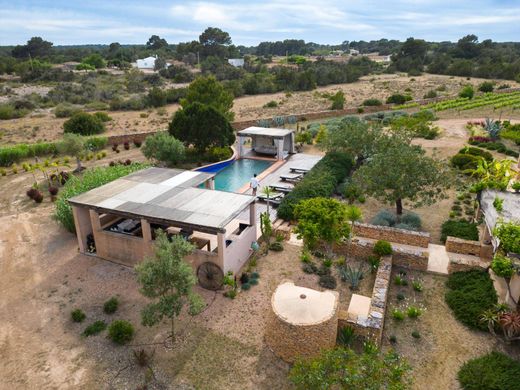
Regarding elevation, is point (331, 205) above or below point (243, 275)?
above

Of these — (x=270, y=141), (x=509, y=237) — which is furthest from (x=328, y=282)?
(x=270, y=141)

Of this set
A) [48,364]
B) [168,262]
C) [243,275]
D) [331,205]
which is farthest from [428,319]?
[48,364]

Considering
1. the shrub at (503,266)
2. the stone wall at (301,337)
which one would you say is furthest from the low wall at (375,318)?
the shrub at (503,266)

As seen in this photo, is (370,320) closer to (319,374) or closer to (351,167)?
(319,374)

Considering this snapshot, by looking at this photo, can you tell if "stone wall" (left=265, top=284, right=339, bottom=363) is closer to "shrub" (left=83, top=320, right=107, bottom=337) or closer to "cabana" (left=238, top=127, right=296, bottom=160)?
"shrub" (left=83, top=320, right=107, bottom=337)

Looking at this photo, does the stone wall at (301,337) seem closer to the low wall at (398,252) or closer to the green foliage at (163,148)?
the low wall at (398,252)

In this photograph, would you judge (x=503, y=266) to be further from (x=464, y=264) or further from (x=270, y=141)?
(x=270, y=141)
